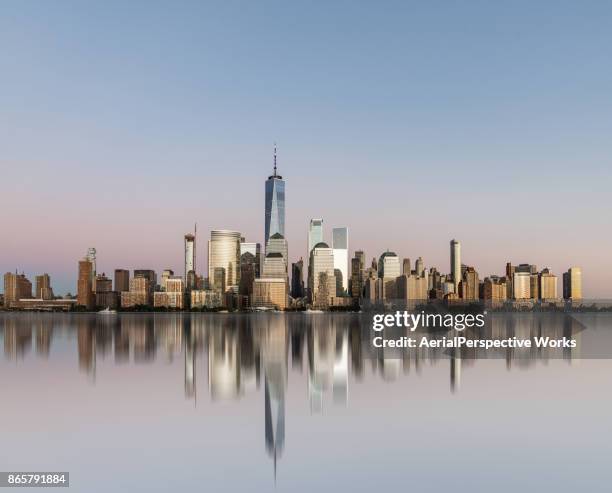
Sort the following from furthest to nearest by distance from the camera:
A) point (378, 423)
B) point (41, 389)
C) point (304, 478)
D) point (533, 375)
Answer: point (533, 375)
point (41, 389)
point (378, 423)
point (304, 478)

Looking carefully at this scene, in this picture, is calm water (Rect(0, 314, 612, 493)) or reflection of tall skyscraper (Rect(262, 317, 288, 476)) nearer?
calm water (Rect(0, 314, 612, 493))

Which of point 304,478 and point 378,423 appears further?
point 378,423

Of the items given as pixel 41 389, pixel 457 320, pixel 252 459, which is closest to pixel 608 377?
pixel 252 459

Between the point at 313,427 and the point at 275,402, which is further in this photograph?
the point at 275,402

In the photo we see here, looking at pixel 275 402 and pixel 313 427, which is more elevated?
pixel 313 427

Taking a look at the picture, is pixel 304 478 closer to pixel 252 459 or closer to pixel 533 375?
pixel 252 459

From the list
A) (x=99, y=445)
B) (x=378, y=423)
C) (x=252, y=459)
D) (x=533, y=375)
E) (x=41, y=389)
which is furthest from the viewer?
(x=533, y=375)

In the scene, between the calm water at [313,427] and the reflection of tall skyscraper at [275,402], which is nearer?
the calm water at [313,427]
